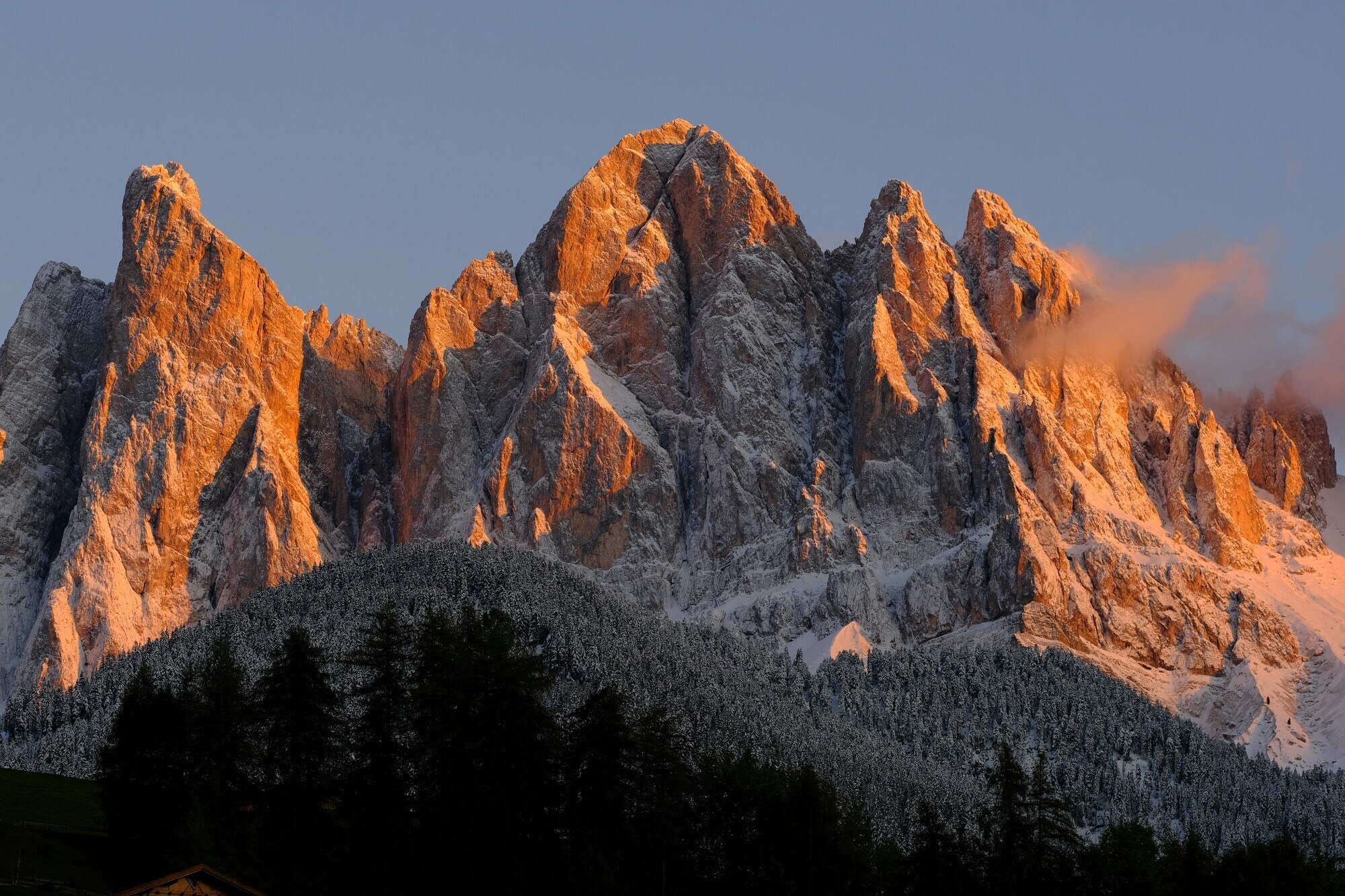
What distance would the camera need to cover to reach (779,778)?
108m

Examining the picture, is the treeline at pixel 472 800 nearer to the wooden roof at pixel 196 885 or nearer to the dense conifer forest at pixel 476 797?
the dense conifer forest at pixel 476 797

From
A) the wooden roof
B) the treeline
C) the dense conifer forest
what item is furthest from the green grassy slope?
the wooden roof

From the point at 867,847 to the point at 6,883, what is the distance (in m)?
42.1

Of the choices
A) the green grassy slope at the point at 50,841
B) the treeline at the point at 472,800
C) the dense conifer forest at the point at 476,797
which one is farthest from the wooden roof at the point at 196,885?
the dense conifer forest at the point at 476,797

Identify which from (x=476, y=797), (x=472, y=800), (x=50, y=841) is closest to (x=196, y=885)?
(x=472, y=800)

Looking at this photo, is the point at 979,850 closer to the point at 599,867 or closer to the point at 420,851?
the point at 599,867

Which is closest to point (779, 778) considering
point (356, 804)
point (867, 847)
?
point (867, 847)

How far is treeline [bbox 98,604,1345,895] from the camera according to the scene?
3214 inches

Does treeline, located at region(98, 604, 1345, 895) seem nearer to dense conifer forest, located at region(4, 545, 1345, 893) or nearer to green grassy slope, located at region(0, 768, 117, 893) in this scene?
dense conifer forest, located at region(4, 545, 1345, 893)

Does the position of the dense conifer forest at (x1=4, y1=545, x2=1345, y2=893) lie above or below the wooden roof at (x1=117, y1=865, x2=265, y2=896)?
above

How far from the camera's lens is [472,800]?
82000mm

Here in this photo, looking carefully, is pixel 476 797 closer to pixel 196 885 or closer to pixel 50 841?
pixel 196 885

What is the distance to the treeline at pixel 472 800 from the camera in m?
81.6

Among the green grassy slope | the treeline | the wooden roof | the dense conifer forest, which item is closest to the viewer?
the wooden roof
